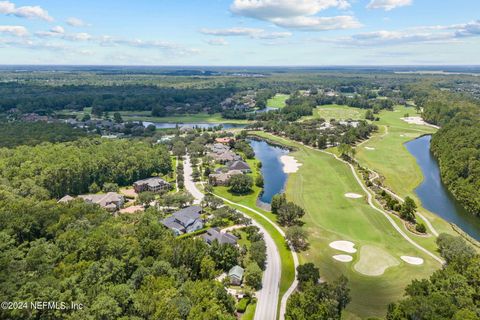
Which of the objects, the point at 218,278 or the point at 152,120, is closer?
the point at 218,278

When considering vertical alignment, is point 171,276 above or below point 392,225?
above

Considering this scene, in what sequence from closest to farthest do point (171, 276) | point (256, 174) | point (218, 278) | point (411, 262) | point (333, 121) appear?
point (171, 276) < point (218, 278) < point (411, 262) < point (256, 174) < point (333, 121)

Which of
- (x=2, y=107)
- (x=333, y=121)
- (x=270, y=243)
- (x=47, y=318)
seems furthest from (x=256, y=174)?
(x=2, y=107)

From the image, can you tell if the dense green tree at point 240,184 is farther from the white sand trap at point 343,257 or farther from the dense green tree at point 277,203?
the white sand trap at point 343,257

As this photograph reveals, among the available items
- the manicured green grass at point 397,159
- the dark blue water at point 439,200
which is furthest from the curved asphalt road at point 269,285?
the dark blue water at point 439,200

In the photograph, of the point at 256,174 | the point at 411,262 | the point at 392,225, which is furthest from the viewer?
the point at 256,174

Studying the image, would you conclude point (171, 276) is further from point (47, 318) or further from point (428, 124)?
point (428, 124)

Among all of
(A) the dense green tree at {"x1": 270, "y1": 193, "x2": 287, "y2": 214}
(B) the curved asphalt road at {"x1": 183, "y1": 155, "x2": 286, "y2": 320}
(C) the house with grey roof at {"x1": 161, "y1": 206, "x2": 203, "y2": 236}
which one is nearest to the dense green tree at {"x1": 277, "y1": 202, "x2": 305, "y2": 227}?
(A) the dense green tree at {"x1": 270, "y1": 193, "x2": 287, "y2": 214}
